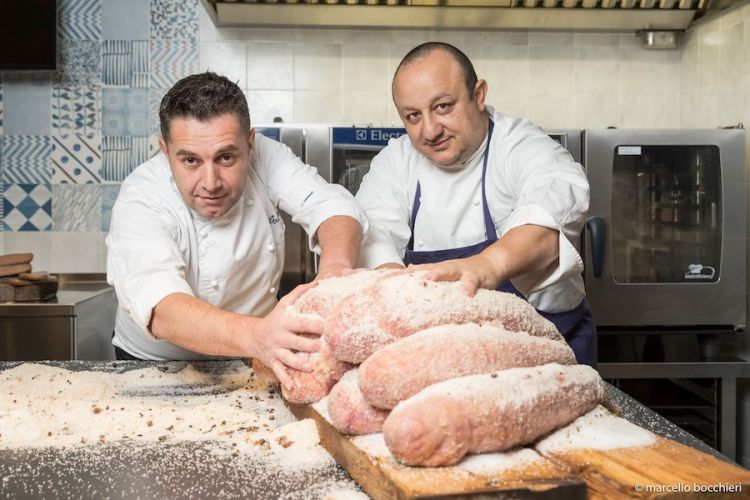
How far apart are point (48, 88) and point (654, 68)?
10.3 feet

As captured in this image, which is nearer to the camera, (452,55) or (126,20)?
(452,55)

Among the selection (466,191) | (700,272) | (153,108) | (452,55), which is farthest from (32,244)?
(700,272)

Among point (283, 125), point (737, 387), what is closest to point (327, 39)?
point (283, 125)

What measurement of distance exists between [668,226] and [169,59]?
8.33 ft

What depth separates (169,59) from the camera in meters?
3.68

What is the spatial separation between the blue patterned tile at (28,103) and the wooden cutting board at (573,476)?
3.32 metres

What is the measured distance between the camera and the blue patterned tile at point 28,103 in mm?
3680

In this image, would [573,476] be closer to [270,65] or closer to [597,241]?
[597,241]

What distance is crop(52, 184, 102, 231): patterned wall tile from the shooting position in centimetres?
368

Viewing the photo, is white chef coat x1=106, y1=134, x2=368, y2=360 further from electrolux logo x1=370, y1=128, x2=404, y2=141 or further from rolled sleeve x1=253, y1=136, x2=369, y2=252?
electrolux logo x1=370, y1=128, x2=404, y2=141

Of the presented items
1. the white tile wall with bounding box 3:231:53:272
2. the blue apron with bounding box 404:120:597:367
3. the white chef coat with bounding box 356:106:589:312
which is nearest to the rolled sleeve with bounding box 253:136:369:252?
the white chef coat with bounding box 356:106:589:312

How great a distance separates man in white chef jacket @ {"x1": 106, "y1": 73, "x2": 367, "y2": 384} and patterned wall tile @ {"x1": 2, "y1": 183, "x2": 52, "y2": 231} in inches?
66.0

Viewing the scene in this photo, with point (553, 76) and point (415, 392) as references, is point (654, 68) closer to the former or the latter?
point (553, 76)

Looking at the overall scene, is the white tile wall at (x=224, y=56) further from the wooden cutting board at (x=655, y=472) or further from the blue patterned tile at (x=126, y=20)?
the wooden cutting board at (x=655, y=472)
